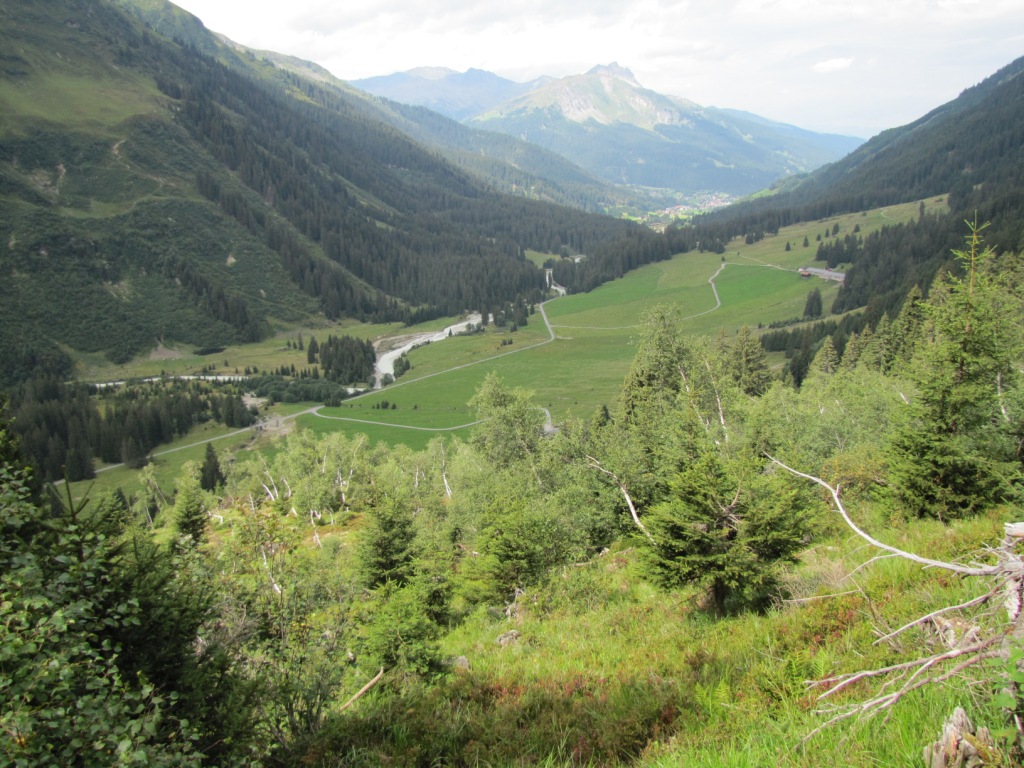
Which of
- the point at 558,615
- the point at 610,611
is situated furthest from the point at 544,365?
the point at 610,611

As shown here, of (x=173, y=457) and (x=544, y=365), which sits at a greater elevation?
(x=544, y=365)

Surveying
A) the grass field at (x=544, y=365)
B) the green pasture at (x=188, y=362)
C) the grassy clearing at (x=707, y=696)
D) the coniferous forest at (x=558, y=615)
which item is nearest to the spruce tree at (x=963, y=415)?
the coniferous forest at (x=558, y=615)

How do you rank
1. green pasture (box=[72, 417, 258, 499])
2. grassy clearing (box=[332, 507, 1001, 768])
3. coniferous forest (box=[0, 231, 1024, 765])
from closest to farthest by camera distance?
grassy clearing (box=[332, 507, 1001, 768]) < coniferous forest (box=[0, 231, 1024, 765]) < green pasture (box=[72, 417, 258, 499])

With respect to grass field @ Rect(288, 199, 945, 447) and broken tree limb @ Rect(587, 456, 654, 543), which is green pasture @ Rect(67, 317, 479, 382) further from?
broken tree limb @ Rect(587, 456, 654, 543)

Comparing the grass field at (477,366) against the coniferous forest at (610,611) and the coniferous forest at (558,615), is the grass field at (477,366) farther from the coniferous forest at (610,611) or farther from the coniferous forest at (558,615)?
the coniferous forest at (558,615)

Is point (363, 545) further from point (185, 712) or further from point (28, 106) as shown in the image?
point (28, 106)

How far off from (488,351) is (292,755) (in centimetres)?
17287

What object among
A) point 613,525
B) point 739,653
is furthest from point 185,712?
point 613,525

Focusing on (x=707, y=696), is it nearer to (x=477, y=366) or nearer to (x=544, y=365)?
(x=544, y=365)

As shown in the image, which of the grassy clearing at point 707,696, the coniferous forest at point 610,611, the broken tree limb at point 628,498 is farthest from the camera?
the broken tree limb at point 628,498

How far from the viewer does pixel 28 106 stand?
19550cm

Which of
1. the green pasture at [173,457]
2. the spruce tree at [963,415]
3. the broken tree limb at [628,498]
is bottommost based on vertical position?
the green pasture at [173,457]

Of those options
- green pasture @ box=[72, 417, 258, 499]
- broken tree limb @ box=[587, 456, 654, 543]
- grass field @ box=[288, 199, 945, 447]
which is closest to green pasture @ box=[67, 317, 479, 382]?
green pasture @ box=[72, 417, 258, 499]

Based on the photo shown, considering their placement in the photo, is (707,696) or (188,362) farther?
(188,362)
